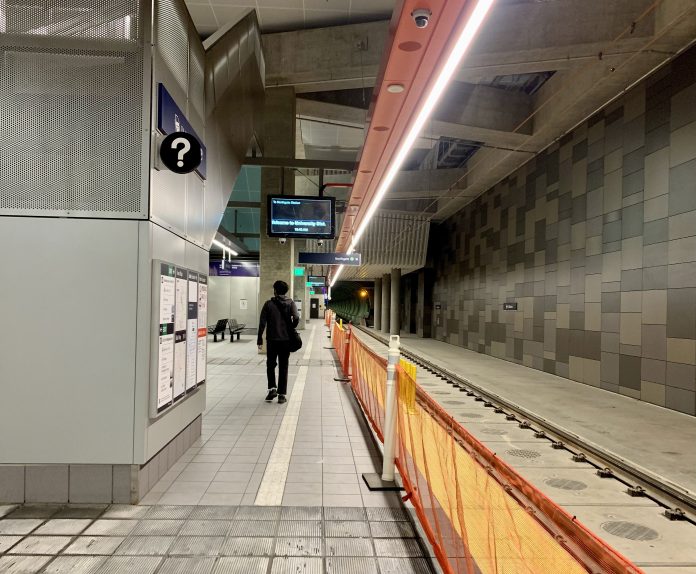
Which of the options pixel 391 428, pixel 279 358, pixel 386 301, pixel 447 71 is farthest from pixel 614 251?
pixel 386 301

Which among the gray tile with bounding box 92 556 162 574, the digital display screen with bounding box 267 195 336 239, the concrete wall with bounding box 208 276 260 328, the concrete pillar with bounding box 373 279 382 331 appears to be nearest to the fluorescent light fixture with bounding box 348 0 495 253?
the gray tile with bounding box 92 556 162 574

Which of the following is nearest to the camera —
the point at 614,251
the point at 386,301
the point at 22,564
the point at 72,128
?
the point at 22,564

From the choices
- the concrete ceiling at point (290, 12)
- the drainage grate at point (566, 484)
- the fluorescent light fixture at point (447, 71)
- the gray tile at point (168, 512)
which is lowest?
the drainage grate at point (566, 484)

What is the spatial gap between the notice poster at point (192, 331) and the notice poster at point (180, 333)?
10cm

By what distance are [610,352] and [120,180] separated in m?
8.62

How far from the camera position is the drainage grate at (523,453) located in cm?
482

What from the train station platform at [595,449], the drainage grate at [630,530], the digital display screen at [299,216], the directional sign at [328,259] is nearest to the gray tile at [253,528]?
the train station platform at [595,449]

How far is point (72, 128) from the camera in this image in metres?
3.38

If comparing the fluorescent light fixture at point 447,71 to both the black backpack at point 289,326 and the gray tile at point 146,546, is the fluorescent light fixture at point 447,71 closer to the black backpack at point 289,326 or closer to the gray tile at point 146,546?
the black backpack at point 289,326

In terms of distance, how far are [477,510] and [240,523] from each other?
178 centimetres

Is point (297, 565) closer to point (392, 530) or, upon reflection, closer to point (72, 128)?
point (392, 530)

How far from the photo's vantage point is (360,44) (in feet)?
34.7

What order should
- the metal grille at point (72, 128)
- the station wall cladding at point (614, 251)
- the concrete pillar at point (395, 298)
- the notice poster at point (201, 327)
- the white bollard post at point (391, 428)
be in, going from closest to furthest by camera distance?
the metal grille at point (72, 128)
the white bollard post at point (391, 428)
the notice poster at point (201, 327)
the station wall cladding at point (614, 251)
the concrete pillar at point (395, 298)

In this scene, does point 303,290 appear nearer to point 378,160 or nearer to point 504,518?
point 378,160
